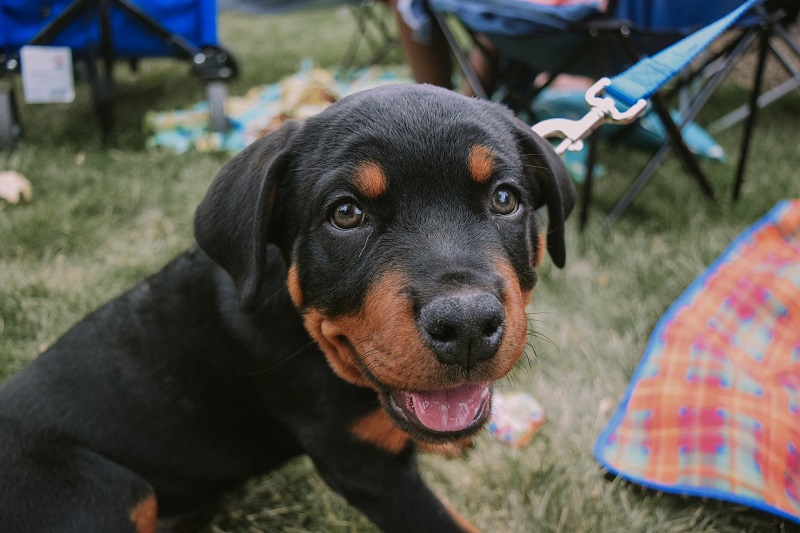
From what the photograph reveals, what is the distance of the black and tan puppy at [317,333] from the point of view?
5.53 ft

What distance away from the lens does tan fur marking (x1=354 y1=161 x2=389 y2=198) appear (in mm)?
1745

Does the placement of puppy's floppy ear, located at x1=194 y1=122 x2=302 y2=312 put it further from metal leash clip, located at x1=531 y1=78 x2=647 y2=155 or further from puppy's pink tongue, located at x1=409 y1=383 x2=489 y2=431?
metal leash clip, located at x1=531 y1=78 x2=647 y2=155

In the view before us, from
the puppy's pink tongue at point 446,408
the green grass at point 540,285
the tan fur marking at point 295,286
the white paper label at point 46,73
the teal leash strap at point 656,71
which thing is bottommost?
the green grass at point 540,285

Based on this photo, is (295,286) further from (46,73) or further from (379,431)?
(46,73)

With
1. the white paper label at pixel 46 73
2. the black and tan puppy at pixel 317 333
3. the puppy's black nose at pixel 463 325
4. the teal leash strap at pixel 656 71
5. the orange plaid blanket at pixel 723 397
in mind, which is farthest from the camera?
the white paper label at pixel 46 73

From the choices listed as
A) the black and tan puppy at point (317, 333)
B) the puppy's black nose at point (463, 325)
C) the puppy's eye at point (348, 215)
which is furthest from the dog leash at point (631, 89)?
the puppy's black nose at point (463, 325)

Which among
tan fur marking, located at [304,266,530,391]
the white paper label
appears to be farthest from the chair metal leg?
the white paper label

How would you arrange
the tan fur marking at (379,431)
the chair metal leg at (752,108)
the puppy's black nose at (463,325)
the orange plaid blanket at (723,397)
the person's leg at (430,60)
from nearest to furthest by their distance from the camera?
1. the puppy's black nose at (463,325)
2. the tan fur marking at (379,431)
3. the orange plaid blanket at (723,397)
4. the chair metal leg at (752,108)
5. the person's leg at (430,60)

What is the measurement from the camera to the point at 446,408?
1.82 meters

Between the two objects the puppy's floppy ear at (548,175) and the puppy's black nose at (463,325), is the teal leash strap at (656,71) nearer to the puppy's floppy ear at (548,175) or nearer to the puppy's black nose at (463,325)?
the puppy's floppy ear at (548,175)

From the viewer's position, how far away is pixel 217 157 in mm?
5289

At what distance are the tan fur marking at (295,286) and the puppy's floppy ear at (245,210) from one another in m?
0.08

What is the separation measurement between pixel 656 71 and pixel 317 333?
1.37m

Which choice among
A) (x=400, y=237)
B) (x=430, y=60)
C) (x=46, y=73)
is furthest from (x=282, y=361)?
(x=46, y=73)
